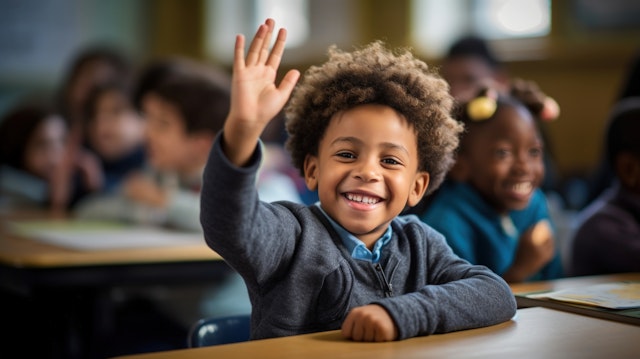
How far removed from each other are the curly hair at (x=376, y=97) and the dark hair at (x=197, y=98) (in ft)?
5.18

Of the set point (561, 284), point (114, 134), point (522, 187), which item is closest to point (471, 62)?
point (114, 134)

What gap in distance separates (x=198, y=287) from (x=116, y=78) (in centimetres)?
253

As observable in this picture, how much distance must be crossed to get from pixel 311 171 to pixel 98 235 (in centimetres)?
148

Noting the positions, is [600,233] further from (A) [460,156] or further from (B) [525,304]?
(B) [525,304]

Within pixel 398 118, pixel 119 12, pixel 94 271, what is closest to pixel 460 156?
pixel 398 118

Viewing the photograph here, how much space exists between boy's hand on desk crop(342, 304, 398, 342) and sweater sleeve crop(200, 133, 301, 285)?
5.2 inches

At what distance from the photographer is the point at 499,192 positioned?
1818mm

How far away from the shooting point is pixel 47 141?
4.19 meters

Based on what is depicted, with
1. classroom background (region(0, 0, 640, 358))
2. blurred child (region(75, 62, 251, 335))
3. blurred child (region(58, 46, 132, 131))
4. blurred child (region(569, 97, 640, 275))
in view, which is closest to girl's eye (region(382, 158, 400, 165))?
blurred child (region(569, 97, 640, 275))

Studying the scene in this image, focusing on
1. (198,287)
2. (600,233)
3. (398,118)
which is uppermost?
(398,118)

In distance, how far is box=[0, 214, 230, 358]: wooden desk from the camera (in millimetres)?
2225

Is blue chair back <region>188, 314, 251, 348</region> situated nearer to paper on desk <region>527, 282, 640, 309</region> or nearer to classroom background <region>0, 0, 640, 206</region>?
paper on desk <region>527, 282, 640, 309</region>

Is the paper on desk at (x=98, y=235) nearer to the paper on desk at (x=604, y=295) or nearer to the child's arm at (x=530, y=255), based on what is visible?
the child's arm at (x=530, y=255)

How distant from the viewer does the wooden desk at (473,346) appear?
1049 millimetres
